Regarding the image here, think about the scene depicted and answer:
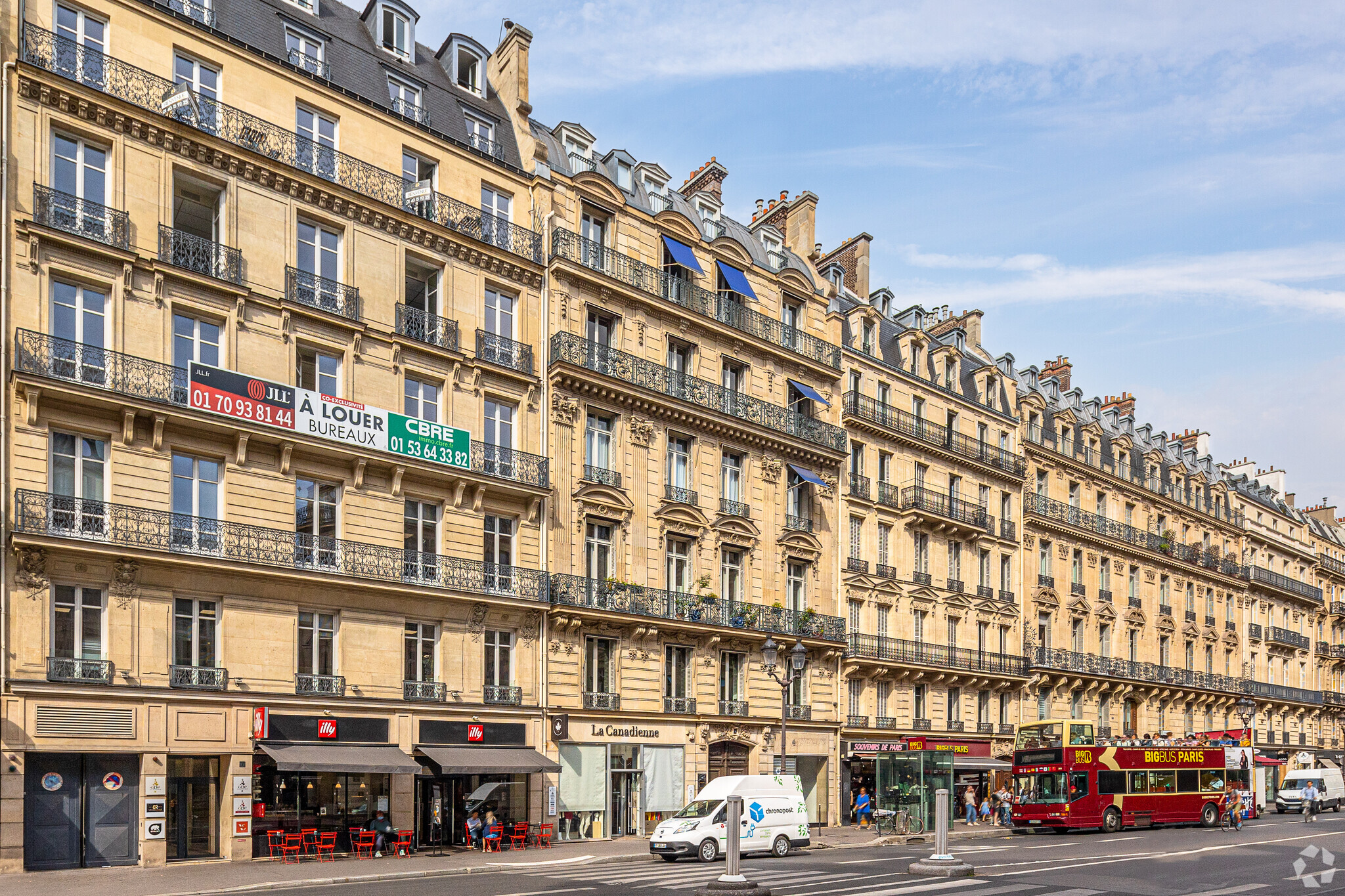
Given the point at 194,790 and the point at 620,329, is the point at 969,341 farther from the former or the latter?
the point at 194,790

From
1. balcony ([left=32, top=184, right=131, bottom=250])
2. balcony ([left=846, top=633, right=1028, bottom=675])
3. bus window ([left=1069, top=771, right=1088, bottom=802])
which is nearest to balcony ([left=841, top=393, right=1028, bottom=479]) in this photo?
balcony ([left=846, top=633, right=1028, bottom=675])

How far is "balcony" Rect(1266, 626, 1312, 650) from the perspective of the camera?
7800 cm

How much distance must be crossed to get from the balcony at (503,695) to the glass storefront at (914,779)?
38.8ft

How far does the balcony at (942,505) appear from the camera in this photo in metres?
49.9

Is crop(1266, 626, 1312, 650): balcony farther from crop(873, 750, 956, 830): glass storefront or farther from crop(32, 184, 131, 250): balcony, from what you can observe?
crop(32, 184, 131, 250): balcony

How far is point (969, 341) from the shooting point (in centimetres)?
5903

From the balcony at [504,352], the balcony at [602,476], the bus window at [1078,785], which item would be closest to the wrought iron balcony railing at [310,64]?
the balcony at [504,352]

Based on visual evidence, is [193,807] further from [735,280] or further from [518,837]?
[735,280]

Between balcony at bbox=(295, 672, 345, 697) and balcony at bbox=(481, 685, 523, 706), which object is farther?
balcony at bbox=(481, 685, 523, 706)

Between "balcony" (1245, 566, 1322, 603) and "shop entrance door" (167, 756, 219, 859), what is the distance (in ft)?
217

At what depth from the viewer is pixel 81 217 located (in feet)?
88.0

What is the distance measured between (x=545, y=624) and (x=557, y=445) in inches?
209

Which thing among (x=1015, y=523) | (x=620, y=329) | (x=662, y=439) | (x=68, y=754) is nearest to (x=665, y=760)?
(x=662, y=439)

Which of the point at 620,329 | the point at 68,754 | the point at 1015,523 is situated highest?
the point at 620,329
